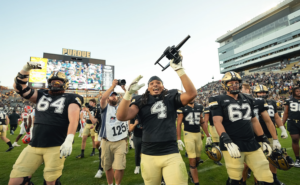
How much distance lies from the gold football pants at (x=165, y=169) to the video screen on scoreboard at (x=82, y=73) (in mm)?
30027

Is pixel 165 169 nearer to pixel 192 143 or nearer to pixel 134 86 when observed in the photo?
pixel 134 86

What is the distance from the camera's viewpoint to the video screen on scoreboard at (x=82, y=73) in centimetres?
Result: 2909

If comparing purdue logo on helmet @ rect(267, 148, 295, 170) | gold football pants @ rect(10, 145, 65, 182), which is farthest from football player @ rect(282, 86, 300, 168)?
gold football pants @ rect(10, 145, 65, 182)

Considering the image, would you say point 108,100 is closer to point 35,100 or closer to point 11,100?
point 35,100

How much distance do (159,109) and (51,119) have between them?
6.25 ft

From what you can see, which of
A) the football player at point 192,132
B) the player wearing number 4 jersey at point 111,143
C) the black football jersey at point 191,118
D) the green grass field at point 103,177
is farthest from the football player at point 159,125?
the green grass field at point 103,177

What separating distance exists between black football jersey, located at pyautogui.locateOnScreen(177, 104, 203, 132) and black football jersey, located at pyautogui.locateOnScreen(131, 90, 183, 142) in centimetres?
230

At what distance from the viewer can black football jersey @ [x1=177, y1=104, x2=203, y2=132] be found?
4.61 m

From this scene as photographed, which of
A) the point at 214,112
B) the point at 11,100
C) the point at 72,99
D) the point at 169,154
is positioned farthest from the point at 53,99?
the point at 11,100

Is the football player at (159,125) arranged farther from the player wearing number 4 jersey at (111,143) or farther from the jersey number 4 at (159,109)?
the player wearing number 4 jersey at (111,143)

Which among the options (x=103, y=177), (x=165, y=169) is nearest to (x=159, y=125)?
(x=165, y=169)

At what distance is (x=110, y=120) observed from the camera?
404 cm

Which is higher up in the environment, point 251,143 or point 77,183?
point 251,143

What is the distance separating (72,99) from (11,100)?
53587mm
